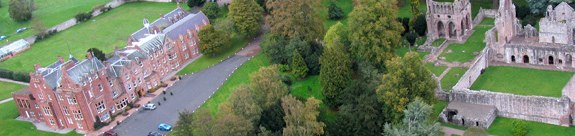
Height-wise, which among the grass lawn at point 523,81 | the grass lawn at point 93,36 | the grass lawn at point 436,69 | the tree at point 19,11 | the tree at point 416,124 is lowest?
the grass lawn at point 523,81

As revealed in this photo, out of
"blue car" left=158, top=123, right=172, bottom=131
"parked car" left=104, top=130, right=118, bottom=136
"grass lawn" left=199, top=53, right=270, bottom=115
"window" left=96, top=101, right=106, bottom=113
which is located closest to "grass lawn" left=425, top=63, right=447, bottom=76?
"grass lawn" left=199, top=53, right=270, bottom=115

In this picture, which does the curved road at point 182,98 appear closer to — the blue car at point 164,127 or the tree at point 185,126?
the blue car at point 164,127

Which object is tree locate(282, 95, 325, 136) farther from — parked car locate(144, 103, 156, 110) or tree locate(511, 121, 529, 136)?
parked car locate(144, 103, 156, 110)

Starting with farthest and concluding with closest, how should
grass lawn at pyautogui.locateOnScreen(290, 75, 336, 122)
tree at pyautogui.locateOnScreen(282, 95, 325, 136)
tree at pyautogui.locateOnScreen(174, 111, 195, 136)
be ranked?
grass lawn at pyautogui.locateOnScreen(290, 75, 336, 122), tree at pyautogui.locateOnScreen(174, 111, 195, 136), tree at pyautogui.locateOnScreen(282, 95, 325, 136)

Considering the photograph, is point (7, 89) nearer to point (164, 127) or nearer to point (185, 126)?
point (164, 127)

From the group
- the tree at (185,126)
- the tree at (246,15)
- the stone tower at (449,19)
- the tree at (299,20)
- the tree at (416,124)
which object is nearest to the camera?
the tree at (416,124)

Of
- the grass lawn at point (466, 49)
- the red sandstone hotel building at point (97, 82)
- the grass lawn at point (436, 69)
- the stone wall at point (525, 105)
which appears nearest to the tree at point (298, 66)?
the grass lawn at point (436, 69)

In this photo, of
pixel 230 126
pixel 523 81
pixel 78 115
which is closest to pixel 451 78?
pixel 523 81
